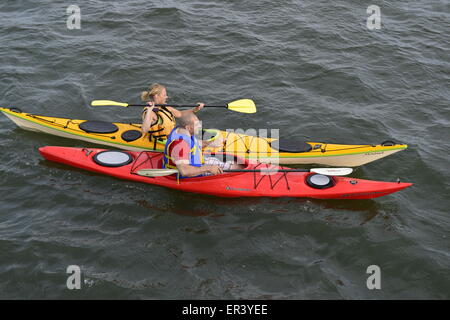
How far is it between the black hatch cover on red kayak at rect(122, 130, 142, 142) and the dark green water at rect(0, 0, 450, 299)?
728 mm

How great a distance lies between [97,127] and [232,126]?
2.30 meters

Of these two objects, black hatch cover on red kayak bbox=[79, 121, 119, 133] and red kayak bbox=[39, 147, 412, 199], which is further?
black hatch cover on red kayak bbox=[79, 121, 119, 133]

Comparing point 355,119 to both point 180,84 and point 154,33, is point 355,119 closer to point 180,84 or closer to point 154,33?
point 180,84

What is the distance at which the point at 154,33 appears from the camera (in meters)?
11.0

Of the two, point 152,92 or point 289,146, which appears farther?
point 289,146

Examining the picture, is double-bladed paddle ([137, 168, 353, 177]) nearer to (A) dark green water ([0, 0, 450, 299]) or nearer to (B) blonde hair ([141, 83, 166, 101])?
(A) dark green water ([0, 0, 450, 299])

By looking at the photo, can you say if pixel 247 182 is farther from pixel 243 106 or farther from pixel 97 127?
pixel 97 127

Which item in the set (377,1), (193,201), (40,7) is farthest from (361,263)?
(40,7)

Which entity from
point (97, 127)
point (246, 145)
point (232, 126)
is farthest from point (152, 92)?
point (232, 126)

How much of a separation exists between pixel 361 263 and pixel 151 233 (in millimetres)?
2622

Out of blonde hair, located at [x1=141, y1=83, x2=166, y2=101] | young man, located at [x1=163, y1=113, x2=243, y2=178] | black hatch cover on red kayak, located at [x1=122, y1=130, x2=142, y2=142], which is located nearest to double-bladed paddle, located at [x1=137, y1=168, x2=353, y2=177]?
young man, located at [x1=163, y1=113, x2=243, y2=178]

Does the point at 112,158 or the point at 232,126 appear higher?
the point at 232,126

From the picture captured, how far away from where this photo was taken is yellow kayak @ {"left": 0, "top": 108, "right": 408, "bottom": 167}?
6863mm

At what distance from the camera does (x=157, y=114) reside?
22.1 feet
